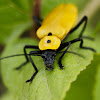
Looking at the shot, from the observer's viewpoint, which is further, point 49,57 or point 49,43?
point 49,43

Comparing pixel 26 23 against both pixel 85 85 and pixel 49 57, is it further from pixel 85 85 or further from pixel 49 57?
pixel 85 85

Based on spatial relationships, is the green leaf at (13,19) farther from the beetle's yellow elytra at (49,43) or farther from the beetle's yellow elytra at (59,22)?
the beetle's yellow elytra at (49,43)

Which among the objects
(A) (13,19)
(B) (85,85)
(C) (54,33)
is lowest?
(B) (85,85)

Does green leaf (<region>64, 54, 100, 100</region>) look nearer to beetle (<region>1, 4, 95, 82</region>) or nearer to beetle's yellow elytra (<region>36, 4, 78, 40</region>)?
beetle (<region>1, 4, 95, 82</region>)

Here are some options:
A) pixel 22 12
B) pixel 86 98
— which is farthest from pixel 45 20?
pixel 86 98

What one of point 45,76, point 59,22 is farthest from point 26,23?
point 45,76

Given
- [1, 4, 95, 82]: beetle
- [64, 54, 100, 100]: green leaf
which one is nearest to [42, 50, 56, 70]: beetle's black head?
[1, 4, 95, 82]: beetle
